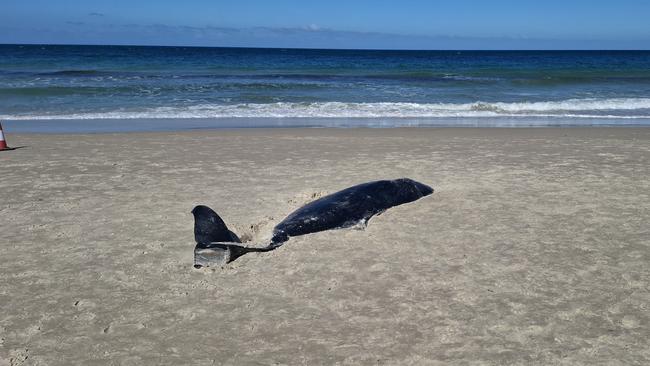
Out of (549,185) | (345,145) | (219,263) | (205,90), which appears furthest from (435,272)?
(205,90)

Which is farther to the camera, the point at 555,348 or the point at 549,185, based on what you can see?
the point at 549,185

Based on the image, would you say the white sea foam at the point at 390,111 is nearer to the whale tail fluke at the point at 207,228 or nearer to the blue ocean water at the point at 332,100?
the blue ocean water at the point at 332,100

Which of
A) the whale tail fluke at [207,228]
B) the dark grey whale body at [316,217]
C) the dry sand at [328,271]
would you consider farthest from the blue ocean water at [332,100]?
the whale tail fluke at [207,228]

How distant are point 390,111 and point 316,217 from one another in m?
13.7

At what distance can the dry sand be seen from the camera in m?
3.37

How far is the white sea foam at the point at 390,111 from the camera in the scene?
17328mm

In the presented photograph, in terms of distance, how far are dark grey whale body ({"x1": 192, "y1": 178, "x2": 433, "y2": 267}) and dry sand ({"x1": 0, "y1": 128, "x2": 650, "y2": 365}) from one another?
13 cm

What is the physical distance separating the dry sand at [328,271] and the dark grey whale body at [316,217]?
13cm

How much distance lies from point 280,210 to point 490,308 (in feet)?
9.31

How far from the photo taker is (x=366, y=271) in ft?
14.7

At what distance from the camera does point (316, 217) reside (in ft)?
17.8

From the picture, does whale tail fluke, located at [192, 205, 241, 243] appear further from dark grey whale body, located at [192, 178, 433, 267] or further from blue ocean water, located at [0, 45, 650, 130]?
blue ocean water, located at [0, 45, 650, 130]

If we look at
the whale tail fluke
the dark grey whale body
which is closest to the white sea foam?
the dark grey whale body

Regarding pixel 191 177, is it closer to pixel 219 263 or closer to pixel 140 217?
pixel 140 217
